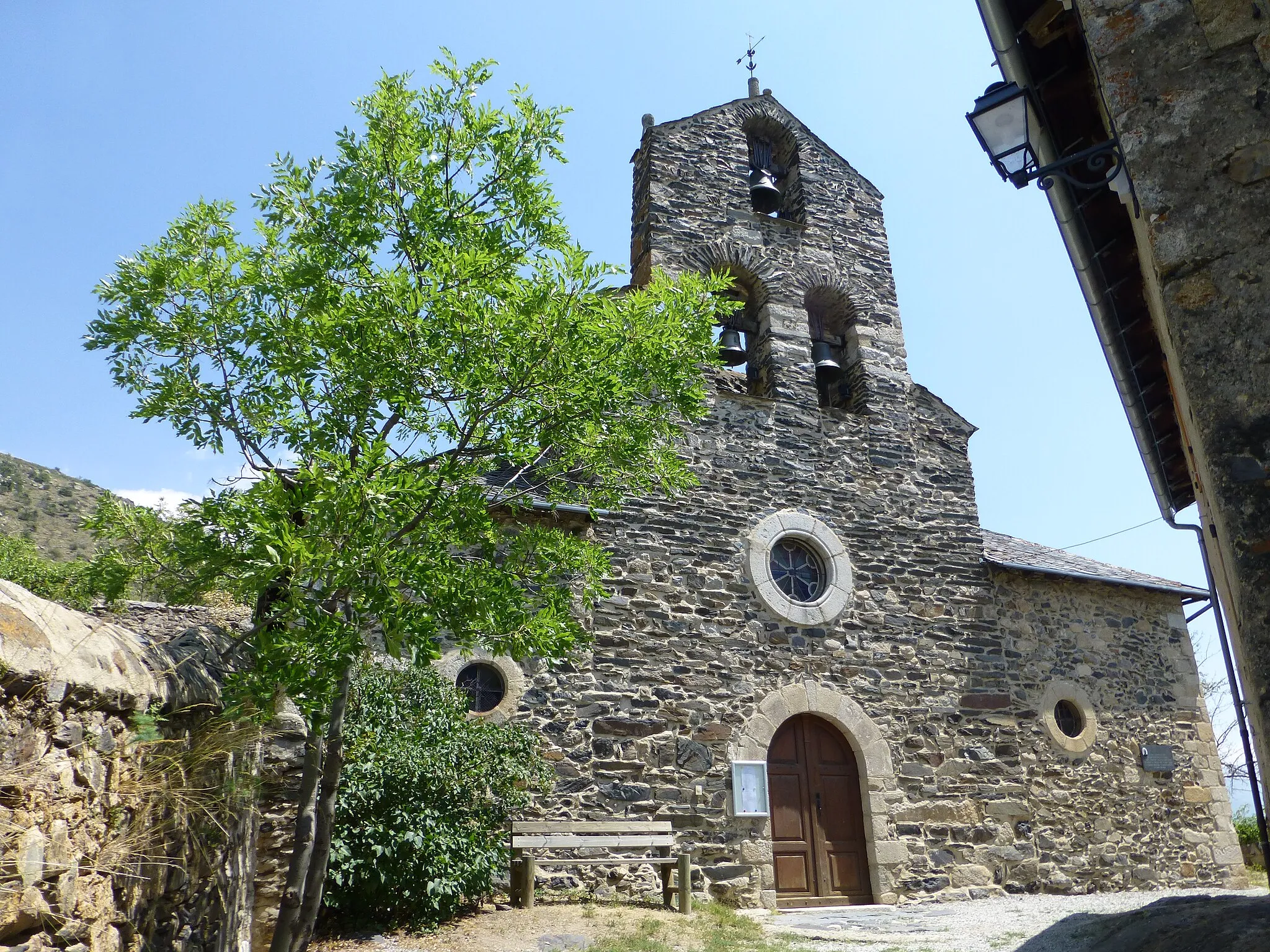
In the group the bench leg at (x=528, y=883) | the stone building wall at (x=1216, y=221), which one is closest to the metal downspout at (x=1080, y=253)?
the stone building wall at (x=1216, y=221)

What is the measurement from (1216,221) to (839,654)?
706 cm

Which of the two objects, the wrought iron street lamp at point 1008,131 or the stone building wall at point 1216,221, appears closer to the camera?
the stone building wall at point 1216,221

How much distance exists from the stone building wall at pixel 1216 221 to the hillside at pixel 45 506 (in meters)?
20.0

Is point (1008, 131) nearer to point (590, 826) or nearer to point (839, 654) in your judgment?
point (590, 826)

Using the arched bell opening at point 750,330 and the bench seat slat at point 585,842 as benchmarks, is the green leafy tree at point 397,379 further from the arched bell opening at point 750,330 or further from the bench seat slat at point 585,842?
the arched bell opening at point 750,330

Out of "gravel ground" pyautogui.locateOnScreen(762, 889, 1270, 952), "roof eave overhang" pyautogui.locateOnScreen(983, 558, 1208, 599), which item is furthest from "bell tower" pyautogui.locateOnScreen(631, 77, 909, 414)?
"gravel ground" pyautogui.locateOnScreen(762, 889, 1270, 952)

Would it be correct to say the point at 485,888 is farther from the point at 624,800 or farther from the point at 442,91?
the point at 442,91

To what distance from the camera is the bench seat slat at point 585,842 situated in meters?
6.75

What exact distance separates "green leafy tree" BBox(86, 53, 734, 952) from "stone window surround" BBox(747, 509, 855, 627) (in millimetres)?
4234

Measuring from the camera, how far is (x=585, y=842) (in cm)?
704

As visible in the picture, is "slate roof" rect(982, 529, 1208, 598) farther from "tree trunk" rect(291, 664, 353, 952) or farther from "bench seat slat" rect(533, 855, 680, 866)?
"tree trunk" rect(291, 664, 353, 952)

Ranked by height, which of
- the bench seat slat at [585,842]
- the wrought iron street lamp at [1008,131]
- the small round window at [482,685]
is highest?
the wrought iron street lamp at [1008,131]

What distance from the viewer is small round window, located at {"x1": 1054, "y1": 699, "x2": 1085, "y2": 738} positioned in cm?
969

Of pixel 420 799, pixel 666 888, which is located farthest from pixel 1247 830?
pixel 420 799
